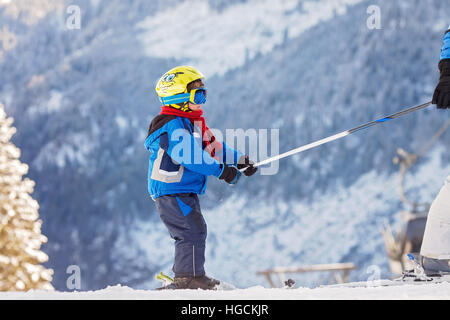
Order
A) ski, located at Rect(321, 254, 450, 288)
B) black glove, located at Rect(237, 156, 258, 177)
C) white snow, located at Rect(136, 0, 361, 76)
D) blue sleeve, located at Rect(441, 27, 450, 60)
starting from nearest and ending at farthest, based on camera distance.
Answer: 1. ski, located at Rect(321, 254, 450, 288)
2. blue sleeve, located at Rect(441, 27, 450, 60)
3. black glove, located at Rect(237, 156, 258, 177)
4. white snow, located at Rect(136, 0, 361, 76)

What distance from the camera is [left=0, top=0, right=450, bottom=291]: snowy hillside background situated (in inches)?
1170

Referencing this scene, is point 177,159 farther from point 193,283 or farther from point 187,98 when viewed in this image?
point 193,283

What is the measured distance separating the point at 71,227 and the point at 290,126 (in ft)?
48.1

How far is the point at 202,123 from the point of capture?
3961 millimetres

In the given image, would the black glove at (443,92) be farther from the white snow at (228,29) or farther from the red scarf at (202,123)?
the white snow at (228,29)

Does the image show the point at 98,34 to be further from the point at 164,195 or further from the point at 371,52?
the point at 164,195

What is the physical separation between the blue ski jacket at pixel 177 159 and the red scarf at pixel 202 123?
0.07 m

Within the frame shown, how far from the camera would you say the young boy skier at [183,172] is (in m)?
3.59

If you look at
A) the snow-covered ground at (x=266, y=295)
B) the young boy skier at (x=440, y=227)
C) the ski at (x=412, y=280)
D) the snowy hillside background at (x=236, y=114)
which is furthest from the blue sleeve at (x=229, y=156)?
the snowy hillside background at (x=236, y=114)

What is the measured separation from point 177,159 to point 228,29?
39.1m

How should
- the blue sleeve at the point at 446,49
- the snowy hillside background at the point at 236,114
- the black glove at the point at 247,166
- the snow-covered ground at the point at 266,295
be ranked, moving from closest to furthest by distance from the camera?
the snow-covered ground at the point at 266,295
the blue sleeve at the point at 446,49
the black glove at the point at 247,166
the snowy hillside background at the point at 236,114

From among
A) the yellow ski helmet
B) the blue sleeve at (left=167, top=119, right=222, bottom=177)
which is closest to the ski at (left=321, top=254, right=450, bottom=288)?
the blue sleeve at (left=167, top=119, right=222, bottom=177)

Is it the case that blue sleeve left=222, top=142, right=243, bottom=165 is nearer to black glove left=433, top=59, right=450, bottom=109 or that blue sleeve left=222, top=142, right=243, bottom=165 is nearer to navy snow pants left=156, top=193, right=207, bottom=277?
navy snow pants left=156, top=193, right=207, bottom=277

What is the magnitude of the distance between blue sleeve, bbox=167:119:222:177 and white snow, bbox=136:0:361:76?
116 ft
